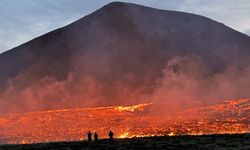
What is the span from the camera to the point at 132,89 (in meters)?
139

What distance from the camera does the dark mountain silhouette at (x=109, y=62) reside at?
139 meters

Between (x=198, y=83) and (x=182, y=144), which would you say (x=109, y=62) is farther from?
(x=182, y=144)

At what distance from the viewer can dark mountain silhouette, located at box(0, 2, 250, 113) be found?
139m

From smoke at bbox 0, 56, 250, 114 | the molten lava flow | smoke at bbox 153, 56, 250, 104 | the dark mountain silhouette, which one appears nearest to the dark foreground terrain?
the molten lava flow

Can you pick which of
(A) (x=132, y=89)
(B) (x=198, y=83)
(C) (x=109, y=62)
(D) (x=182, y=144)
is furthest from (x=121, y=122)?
(D) (x=182, y=144)

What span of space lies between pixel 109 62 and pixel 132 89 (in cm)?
2786

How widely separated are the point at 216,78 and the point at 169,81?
16.7 meters

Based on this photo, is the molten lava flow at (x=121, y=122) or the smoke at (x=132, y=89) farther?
the smoke at (x=132, y=89)

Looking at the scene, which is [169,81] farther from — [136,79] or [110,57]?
[110,57]

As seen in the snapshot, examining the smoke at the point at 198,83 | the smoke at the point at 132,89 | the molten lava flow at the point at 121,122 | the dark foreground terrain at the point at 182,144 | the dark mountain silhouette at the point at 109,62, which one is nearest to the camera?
the dark foreground terrain at the point at 182,144

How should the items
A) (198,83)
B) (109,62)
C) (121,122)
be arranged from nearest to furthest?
(121,122) < (198,83) < (109,62)

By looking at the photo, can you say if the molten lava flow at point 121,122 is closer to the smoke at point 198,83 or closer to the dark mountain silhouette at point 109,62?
the dark mountain silhouette at point 109,62

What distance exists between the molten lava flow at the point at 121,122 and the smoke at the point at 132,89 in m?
9.66

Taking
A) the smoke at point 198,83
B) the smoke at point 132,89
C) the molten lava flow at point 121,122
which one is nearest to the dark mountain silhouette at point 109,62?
the smoke at point 132,89
